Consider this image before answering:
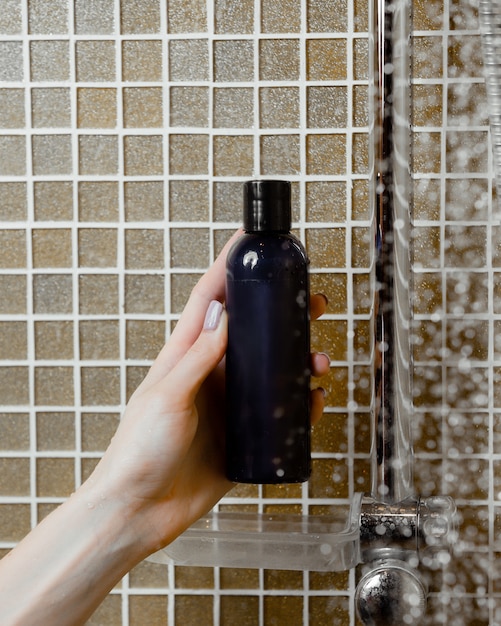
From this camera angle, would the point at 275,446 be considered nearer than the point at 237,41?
Yes

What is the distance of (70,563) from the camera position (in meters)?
0.64

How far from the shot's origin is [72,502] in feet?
2.15

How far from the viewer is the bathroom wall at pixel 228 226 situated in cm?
77

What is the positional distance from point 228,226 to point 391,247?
0.19 meters

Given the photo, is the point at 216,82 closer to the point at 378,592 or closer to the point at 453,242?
the point at 453,242

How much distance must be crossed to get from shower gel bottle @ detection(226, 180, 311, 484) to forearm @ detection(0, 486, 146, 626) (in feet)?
0.40

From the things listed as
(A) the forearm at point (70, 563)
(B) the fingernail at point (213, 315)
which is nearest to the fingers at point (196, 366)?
(B) the fingernail at point (213, 315)

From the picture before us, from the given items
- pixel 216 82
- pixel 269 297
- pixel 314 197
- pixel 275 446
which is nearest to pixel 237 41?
pixel 216 82

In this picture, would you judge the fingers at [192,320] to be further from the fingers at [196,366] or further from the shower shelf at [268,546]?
the shower shelf at [268,546]

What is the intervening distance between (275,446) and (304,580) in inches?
9.7

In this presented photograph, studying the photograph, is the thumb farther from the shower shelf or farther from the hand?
the shower shelf

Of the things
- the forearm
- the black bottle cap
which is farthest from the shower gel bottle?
the forearm

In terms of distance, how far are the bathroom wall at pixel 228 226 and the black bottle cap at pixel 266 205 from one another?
143 millimetres

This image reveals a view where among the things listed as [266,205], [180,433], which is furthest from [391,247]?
[180,433]
